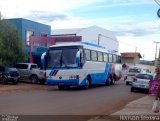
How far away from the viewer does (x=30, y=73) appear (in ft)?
121

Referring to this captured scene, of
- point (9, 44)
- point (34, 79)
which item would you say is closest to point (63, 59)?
point (34, 79)

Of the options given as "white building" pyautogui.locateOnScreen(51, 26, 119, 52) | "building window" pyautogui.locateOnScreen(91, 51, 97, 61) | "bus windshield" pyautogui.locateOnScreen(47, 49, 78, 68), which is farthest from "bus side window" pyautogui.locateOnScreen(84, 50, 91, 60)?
"white building" pyautogui.locateOnScreen(51, 26, 119, 52)

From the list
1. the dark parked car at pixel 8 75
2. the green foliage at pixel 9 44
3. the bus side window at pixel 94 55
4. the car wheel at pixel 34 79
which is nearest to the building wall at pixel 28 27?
the green foliage at pixel 9 44

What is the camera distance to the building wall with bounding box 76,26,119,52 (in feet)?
216

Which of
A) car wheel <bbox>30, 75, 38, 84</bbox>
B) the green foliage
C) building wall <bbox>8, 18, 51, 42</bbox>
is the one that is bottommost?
car wheel <bbox>30, 75, 38, 84</bbox>

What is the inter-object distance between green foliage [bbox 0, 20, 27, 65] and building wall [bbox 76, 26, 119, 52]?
24.8m

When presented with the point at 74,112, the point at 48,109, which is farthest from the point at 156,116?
the point at 48,109

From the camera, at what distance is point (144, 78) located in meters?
30.1

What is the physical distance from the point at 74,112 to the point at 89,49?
51.1 ft

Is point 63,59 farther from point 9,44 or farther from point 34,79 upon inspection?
point 9,44

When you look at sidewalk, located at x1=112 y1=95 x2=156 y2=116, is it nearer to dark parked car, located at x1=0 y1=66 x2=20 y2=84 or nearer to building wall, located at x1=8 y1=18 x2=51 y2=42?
dark parked car, located at x1=0 y1=66 x2=20 y2=84

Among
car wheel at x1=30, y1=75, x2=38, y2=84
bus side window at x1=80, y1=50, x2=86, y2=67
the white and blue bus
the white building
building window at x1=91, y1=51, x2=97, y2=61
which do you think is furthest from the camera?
the white building

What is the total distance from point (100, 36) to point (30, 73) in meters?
35.9

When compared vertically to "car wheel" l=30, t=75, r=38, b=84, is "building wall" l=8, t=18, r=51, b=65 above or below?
above
